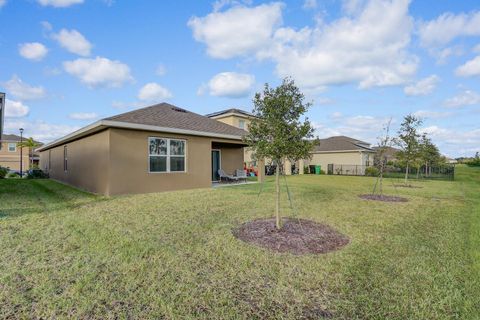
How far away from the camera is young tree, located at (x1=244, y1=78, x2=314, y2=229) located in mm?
5480

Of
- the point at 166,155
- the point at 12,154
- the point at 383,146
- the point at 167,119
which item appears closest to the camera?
the point at 383,146

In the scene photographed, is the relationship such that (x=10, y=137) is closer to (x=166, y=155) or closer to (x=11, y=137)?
(x=11, y=137)

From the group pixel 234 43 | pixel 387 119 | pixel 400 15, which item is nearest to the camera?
pixel 400 15

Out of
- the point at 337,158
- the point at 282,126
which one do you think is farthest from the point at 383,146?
the point at 337,158

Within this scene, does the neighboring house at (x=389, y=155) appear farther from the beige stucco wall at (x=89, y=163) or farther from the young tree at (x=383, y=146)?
the beige stucco wall at (x=89, y=163)

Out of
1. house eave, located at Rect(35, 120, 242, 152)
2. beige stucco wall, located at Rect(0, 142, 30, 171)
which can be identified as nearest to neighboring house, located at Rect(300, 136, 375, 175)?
house eave, located at Rect(35, 120, 242, 152)

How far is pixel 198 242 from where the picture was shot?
4.96 metres

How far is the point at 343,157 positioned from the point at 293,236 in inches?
1149

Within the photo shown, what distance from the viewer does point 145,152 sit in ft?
37.6

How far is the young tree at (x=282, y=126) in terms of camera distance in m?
5.48

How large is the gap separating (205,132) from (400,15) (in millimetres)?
9758

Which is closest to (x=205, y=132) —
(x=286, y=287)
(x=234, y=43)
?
(x=234, y=43)

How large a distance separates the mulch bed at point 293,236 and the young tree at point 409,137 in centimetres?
1195

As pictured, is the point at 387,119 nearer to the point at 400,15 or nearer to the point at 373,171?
the point at 400,15
